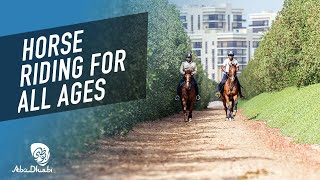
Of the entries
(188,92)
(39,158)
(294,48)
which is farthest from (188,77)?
(294,48)

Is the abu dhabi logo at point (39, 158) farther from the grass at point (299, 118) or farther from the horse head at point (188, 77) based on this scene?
the horse head at point (188, 77)

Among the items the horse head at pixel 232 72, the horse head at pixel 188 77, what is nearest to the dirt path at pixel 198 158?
the horse head at pixel 188 77

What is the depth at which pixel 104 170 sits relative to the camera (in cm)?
1452

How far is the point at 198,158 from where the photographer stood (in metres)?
16.8

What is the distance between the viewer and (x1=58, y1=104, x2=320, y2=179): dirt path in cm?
1390

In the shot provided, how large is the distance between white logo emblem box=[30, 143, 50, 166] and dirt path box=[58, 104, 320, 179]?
513 mm

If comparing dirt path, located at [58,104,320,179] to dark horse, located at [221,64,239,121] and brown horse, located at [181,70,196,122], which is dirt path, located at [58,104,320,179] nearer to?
brown horse, located at [181,70,196,122]

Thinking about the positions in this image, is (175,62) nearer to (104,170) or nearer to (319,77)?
(319,77)

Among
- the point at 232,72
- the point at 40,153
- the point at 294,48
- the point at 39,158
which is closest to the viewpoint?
the point at 39,158

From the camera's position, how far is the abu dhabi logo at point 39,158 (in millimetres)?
14258

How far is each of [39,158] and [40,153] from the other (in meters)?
0.24

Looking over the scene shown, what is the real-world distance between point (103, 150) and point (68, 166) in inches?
134

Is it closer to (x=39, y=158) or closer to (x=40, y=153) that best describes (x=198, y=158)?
(x=40, y=153)

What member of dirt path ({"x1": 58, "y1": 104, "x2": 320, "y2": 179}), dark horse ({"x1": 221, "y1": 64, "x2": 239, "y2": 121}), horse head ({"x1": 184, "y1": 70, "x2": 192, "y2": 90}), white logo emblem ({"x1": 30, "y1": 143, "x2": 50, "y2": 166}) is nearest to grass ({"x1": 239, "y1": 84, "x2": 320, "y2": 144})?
dirt path ({"x1": 58, "y1": 104, "x2": 320, "y2": 179})
